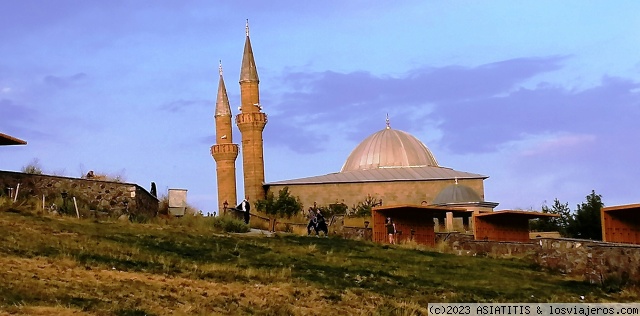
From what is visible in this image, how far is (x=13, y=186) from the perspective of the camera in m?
28.6

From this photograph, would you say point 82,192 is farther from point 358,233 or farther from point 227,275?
point 227,275

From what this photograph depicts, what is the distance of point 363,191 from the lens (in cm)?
5750

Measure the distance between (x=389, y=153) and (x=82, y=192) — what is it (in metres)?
34.5

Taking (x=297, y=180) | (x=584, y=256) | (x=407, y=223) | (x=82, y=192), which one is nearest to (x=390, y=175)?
(x=297, y=180)

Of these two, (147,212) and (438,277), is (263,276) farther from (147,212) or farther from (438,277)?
(147,212)

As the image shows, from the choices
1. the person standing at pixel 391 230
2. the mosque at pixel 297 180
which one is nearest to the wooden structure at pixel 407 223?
the person standing at pixel 391 230

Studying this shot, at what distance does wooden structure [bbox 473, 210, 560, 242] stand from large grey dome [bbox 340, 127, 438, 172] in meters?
26.8

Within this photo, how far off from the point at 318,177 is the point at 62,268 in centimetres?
4260

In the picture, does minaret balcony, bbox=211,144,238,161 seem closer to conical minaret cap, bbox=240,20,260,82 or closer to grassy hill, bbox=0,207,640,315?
conical minaret cap, bbox=240,20,260,82

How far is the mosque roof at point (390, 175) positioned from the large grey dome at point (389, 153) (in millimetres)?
941

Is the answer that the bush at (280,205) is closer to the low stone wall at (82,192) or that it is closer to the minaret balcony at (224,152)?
the minaret balcony at (224,152)

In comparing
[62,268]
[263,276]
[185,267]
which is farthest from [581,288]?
[62,268]

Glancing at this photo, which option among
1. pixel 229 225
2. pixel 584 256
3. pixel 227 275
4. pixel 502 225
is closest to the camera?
pixel 227 275

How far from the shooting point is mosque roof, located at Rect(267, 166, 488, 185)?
5800 centimetres
